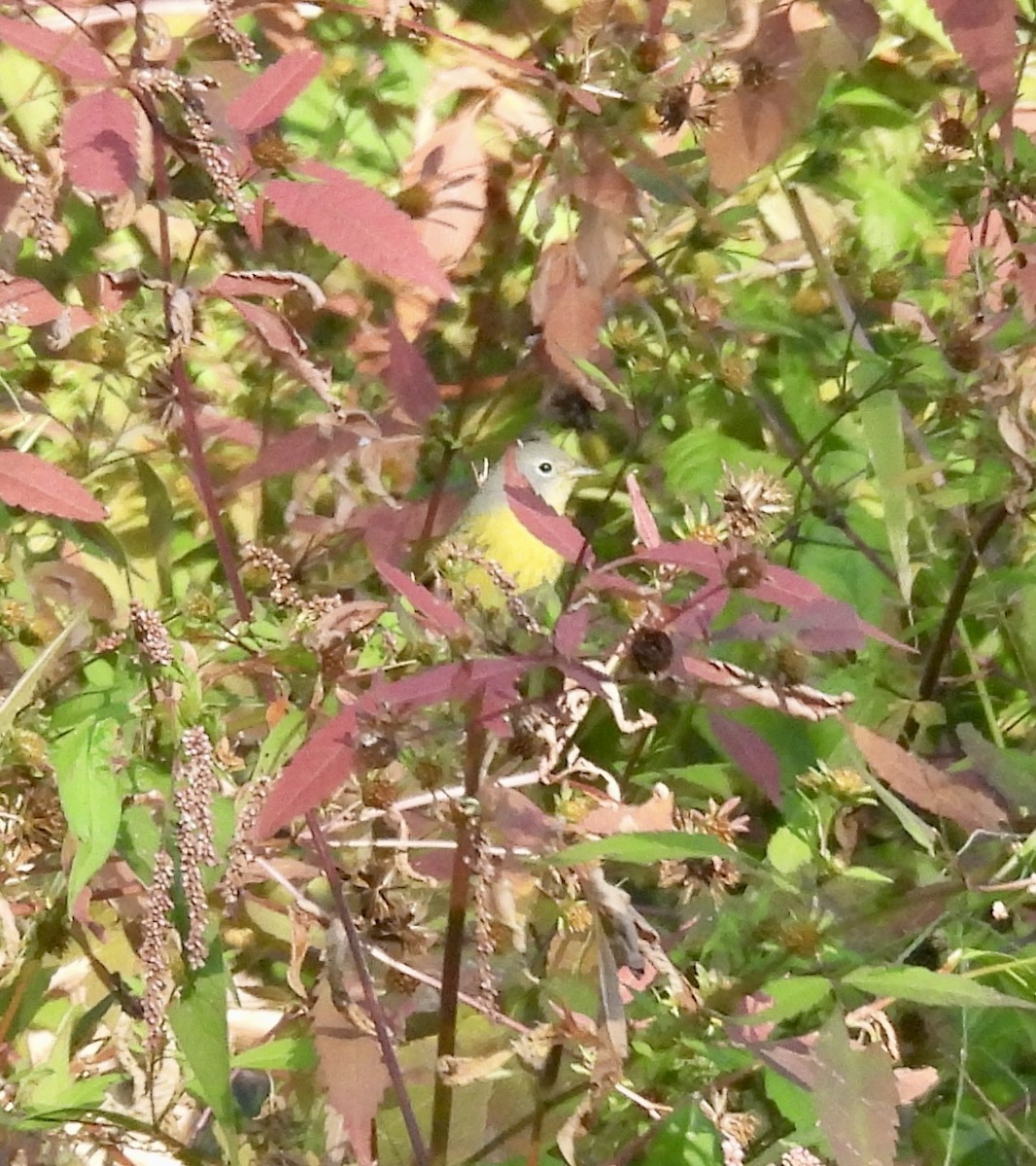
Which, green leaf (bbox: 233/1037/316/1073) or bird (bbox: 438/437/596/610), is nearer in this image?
green leaf (bbox: 233/1037/316/1073)

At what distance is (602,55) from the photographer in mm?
595

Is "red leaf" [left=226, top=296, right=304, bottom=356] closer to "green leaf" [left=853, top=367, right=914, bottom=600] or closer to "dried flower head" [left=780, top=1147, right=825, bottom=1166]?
"green leaf" [left=853, top=367, right=914, bottom=600]

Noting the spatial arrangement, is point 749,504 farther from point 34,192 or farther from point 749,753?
point 34,192

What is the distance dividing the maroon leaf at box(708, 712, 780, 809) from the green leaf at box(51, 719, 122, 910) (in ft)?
0.85

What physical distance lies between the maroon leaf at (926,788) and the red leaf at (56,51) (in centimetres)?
42

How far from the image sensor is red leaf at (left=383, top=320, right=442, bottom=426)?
680 millimetres

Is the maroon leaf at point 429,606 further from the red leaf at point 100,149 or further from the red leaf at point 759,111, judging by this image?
the red leaf at point 759,111

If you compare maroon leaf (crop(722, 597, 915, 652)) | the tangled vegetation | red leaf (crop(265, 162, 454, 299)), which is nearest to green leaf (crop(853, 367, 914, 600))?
the tangled vegetation

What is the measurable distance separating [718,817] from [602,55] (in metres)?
0.39

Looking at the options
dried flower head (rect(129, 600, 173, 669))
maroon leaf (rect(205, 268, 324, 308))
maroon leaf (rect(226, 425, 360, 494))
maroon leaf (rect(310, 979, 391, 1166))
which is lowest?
maroon leaf (rect(310, 979, 391, 1166))

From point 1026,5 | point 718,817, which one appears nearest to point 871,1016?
point 718,817

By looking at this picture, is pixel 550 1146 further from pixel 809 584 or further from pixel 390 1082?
pixel 809 584

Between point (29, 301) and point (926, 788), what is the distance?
1.53 feet

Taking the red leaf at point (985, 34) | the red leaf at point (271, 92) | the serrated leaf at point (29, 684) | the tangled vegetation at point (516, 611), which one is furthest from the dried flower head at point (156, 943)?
the red leaf at point (985, 34)
